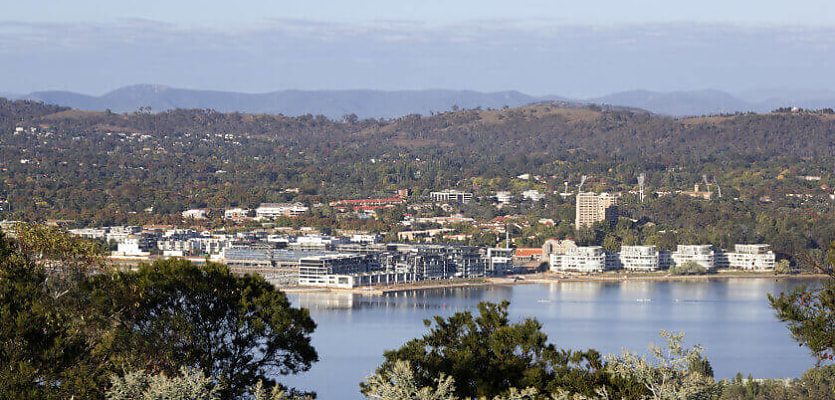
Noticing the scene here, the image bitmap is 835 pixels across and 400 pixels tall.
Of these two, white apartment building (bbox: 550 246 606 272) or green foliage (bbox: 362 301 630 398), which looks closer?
green foliage (bbox: 362 301 630 398)

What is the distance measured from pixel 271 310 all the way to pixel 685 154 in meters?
49.8

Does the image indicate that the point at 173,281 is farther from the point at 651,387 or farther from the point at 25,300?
the point at 651,387

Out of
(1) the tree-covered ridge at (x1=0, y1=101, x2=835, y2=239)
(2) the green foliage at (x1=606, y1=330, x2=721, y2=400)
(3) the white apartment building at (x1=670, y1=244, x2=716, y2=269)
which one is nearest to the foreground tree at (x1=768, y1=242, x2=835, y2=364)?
(2) the green foliage at (x1=606, y1=330, x2=721, y2=400)

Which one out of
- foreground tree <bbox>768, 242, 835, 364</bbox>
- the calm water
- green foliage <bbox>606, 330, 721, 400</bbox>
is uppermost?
foreground tree <bbox>768, 242, 835, 364</bbox>

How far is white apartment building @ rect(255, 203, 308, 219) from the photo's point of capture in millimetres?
35156

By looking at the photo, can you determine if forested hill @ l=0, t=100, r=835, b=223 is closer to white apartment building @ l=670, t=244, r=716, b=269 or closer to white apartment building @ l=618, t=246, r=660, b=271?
white apartment building @ l=618, t=246, r=660, b=271

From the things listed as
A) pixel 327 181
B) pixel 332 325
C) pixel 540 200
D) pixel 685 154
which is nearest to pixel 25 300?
pixel 332 325

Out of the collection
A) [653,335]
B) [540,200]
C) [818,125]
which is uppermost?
[818,125]

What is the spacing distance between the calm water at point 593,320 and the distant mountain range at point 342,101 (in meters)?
96.5

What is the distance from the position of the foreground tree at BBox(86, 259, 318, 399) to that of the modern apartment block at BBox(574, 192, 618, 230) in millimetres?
26172

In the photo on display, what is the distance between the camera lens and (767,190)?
3869 cm

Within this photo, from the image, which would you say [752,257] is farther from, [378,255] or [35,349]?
[35,349]

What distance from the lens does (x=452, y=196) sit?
40.3 meters

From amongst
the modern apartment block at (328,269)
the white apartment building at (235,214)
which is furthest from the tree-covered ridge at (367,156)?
the modern apartment block at (328,269)
